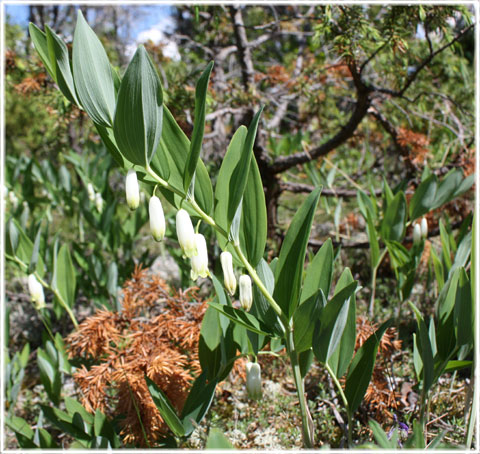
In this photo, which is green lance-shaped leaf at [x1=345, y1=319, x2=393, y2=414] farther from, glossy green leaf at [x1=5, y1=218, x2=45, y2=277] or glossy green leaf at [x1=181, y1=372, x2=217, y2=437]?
glossy green leaf at [x1=5, y1=218, x2=45, y2=277]

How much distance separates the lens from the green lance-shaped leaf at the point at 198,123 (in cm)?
50

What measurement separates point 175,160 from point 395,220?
76 centimetres

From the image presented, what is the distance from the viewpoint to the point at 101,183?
1705 mm

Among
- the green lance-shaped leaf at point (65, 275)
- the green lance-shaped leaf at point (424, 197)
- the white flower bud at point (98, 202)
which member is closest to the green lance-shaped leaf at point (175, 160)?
the green lance-shaped leaf at point (65, 275)

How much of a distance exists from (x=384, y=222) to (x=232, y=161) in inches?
27.8

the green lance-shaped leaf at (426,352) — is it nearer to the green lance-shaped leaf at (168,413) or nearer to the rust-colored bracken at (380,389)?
the rust-colored bracken at (380,389)

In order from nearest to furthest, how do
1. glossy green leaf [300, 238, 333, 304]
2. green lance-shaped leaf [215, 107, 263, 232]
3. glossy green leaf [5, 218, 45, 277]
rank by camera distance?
1. green lance-shaped leaf [215, 107, 263, 232]
2. glossy green leaf [300, 238, 333, 304]
3. glossy green leaf [5, 218, 45, 277]

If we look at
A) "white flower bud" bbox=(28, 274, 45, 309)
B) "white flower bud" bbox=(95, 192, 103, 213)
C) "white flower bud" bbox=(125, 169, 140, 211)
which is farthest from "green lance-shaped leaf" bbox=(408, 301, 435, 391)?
"white flower bud" bbox=(95, 192, 103, 213)

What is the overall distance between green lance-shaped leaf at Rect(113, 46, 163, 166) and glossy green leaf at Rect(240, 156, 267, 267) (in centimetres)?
15

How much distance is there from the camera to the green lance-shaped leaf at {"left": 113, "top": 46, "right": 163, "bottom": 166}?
0.49 meters

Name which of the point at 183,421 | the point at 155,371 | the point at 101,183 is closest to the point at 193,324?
the point at 155,371

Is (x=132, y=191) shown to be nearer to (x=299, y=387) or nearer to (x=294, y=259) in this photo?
(x=294, y=259)

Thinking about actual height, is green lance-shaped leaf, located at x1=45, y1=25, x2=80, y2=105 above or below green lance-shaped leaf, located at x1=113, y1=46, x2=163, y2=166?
above

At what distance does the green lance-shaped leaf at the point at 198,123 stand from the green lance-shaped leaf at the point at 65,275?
2.31 feet
